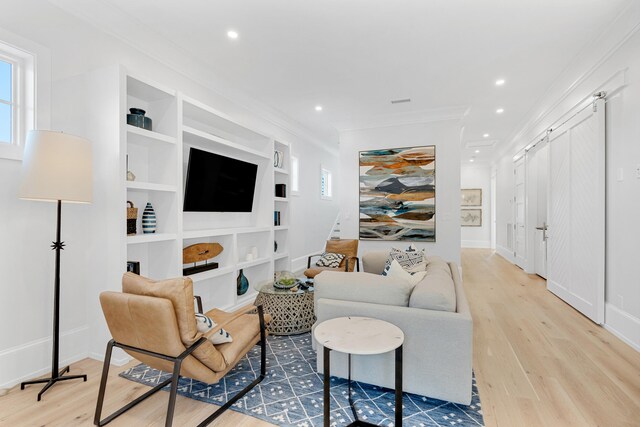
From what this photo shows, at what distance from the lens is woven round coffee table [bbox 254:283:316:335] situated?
3.02 m

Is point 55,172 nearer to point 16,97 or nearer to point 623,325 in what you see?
point 16,97

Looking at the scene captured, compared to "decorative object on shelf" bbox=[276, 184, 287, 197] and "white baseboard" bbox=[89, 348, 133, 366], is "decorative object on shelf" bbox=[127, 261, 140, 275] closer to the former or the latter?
"white baseboard" bbox=[89, 348, 133, 366]

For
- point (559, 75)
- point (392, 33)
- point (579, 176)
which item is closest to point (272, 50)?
point (392, 33)

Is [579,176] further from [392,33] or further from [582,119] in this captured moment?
[392,33]

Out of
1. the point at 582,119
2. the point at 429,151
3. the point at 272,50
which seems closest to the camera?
the point at 272,50

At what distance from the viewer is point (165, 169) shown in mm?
2977

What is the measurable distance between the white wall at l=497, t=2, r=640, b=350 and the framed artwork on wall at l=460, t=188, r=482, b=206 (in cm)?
712

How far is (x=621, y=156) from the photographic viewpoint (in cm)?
295

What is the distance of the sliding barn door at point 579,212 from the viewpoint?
3236 millimetres

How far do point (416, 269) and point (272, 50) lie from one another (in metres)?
2.70

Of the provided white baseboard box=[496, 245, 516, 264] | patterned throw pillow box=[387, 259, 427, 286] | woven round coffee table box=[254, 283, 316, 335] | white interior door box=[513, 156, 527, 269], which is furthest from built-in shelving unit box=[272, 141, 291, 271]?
white baseboard box=[496, 245, 516, 264]

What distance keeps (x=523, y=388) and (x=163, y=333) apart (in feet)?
7.63

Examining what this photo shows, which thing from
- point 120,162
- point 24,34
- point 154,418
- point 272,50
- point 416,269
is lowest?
point 154,418

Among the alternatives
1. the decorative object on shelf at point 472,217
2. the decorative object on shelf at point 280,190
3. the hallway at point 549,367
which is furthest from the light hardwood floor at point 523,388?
the decorative object on shelf at point 472,217
